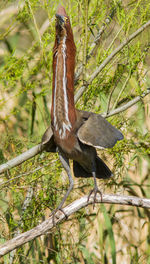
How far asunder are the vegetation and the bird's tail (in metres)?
0.12

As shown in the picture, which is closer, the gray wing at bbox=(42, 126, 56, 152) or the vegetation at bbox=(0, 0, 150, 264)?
the gray wing at bbox=(42, 126, 56, 152)

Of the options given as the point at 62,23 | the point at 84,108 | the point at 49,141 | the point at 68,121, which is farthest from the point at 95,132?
the point at 62,23

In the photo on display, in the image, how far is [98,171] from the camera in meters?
2.60

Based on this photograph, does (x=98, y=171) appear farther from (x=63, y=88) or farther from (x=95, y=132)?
(x=63, y=88)

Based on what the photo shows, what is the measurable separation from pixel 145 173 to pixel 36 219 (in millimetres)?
1304

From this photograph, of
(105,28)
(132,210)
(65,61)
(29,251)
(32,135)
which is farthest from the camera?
(132,210)

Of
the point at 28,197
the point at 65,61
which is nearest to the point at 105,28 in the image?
the point at 65,61

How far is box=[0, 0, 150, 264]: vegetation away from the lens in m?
2.42

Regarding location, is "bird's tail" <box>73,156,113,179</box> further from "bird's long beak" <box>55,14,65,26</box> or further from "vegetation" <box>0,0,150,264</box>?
"bird's long beak" <box>55,14,65,26</box>

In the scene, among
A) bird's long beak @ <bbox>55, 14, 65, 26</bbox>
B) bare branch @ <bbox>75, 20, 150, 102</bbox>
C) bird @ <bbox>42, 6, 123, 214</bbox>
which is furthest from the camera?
bare branch @ <bbox>75, 20, 150, 102</bbox>

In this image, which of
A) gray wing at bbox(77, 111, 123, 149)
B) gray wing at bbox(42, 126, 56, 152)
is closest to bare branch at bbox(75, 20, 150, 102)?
gray wing at bbox(77, 111, 123, 149)

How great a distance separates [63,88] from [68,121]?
19cm

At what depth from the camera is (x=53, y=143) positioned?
2344mm

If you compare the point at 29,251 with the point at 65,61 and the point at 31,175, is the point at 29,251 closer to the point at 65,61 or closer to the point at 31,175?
the point at 31,175
